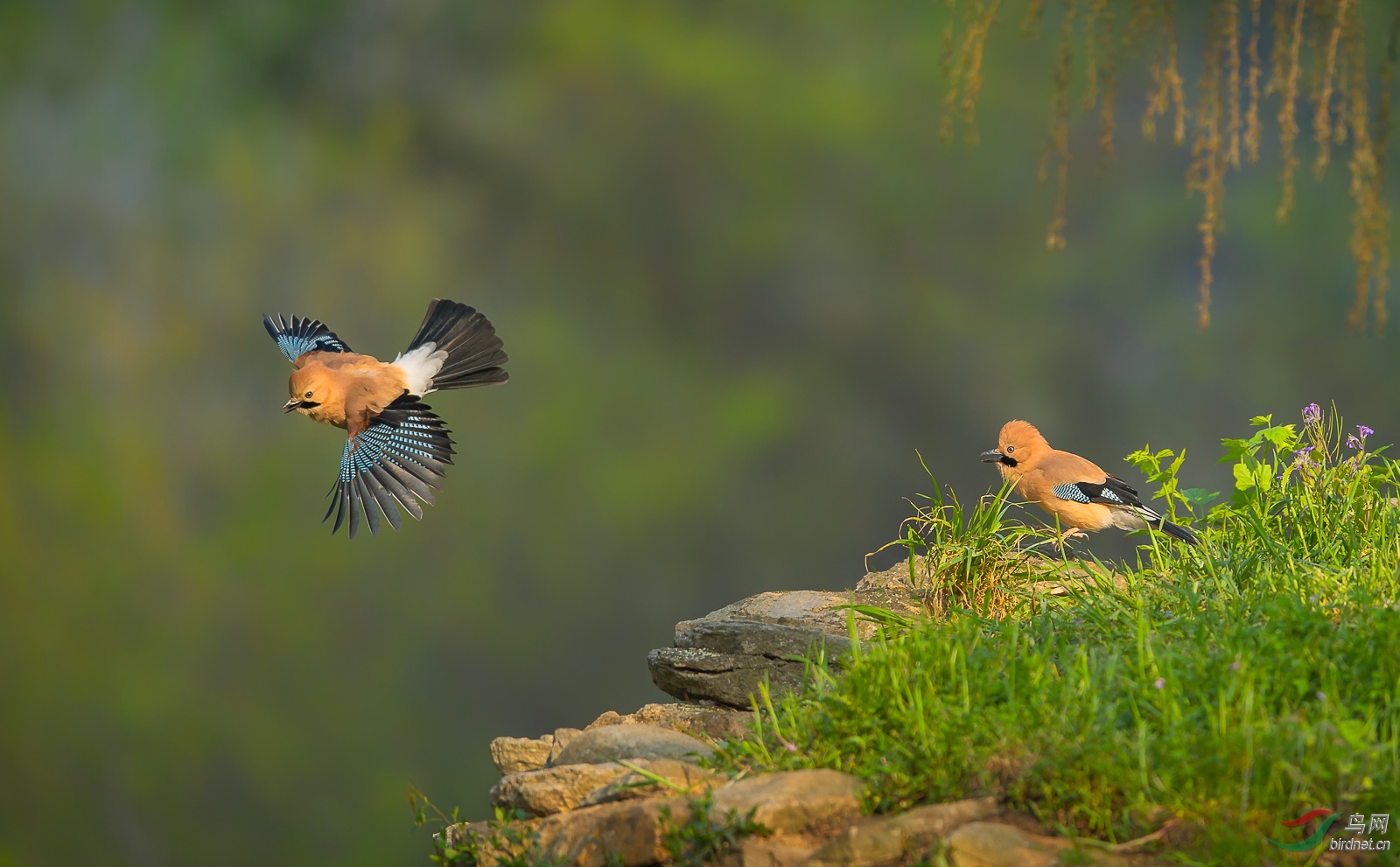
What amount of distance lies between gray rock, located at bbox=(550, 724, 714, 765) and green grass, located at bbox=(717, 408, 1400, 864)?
11cm

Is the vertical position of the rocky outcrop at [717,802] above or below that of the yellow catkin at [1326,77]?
below

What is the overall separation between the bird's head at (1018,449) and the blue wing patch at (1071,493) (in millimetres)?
152

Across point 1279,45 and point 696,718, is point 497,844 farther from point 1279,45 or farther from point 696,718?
point 1279,45

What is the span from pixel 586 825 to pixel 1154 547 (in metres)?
2.09

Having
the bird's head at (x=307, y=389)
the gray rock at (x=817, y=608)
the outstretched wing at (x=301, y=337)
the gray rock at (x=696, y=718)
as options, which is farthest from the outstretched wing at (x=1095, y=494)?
the outstretched wing at (x=301, y=337)

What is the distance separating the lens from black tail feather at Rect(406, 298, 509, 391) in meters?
4.53

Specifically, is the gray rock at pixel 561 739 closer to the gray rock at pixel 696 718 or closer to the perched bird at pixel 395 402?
the gray rock at pixel 696 718

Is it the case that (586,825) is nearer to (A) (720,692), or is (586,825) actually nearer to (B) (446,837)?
(B) (446,837)

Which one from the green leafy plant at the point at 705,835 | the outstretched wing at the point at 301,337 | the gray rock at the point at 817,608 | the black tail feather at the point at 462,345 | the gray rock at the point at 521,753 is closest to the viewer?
the green leafy plant at the point at 705,835

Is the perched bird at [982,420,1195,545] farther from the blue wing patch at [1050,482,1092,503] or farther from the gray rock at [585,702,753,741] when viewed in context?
the gray rock at [585,702,753,741]

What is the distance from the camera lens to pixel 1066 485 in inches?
A: 157

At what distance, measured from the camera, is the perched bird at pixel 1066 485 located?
400cm

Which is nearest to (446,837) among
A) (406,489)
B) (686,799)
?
(686,799)

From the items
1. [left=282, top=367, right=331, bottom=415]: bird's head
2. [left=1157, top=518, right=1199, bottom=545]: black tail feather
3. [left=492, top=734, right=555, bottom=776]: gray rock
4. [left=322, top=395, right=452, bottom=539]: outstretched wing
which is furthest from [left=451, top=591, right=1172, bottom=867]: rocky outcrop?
[left=282, top=367, right=331, bottom=415]: bird's head
